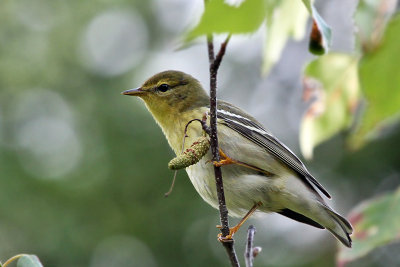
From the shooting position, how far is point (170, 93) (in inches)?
175

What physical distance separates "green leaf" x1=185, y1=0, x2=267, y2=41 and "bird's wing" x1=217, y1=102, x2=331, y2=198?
9.89ft

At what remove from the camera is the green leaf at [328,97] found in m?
2.19

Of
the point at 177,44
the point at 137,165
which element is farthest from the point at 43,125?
the point at 177,44

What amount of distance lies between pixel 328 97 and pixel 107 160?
5.57m

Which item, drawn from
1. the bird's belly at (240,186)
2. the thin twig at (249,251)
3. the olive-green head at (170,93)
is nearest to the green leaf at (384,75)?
the thin twig at (249,251)

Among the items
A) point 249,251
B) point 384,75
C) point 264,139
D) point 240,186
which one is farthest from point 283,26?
point 264,139

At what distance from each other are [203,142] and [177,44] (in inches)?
65.2

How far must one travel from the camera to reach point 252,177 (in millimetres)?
3740

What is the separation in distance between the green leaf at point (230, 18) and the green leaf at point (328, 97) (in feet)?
4.20

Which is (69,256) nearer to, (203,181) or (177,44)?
(203,181)

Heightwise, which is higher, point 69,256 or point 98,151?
point 98,151

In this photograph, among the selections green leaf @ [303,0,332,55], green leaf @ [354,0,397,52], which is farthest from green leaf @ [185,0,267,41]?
green leaf @ [354,0,397,52]

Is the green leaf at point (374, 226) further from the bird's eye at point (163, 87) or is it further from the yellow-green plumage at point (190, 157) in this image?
the bird's eye at point (163, 87)

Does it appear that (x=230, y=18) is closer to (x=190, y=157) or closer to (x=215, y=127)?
(x=215, y=127)
